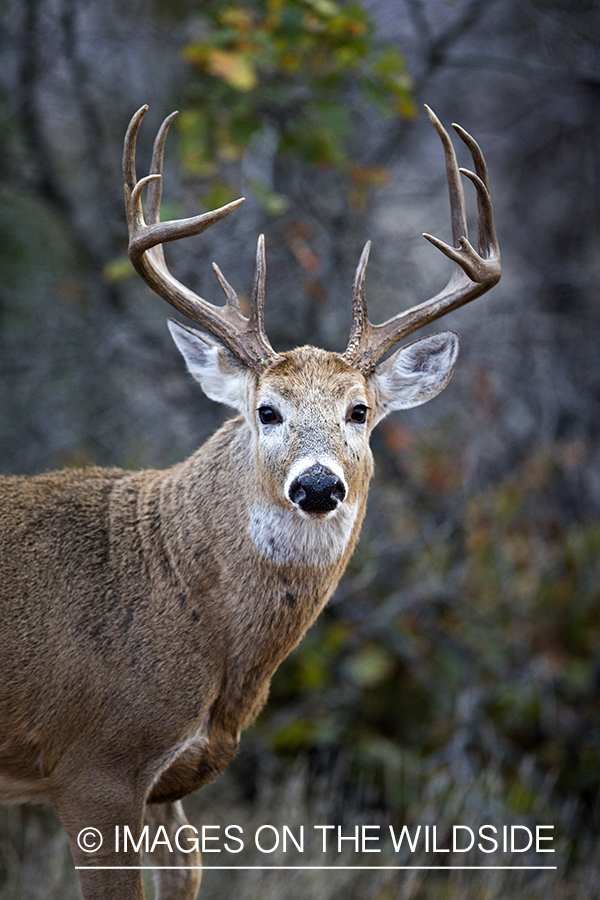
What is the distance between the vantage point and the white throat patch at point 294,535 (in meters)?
3.50

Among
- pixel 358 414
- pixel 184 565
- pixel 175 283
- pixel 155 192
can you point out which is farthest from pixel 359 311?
pixel 184 565

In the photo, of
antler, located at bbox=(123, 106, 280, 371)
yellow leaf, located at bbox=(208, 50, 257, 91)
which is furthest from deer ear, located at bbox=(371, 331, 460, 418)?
yellow leaf, located at bbox=(208, 50, 257, 91)

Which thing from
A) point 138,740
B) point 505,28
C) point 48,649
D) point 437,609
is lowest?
point 437,609

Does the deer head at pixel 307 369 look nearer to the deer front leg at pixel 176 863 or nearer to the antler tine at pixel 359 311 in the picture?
the antler tine at pixel 359 311

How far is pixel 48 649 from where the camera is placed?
3.39 meters

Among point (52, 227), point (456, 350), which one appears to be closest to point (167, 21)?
point (52, 227)

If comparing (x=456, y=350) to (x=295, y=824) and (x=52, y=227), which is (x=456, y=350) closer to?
(x=295, y=824)

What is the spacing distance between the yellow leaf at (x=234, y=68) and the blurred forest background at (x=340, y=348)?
0.75 feet

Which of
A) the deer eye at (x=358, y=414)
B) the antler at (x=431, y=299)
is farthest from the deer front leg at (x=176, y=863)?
the antler at (x=431, y=299)

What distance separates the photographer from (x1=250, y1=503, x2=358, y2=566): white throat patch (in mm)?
3502

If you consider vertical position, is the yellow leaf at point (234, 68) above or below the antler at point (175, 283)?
above

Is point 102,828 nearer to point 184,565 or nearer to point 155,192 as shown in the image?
point 184,565

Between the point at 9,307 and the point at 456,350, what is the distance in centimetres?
479

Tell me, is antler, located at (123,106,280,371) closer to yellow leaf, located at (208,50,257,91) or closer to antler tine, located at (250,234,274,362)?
antler tine, located at (250,234,274,362)
